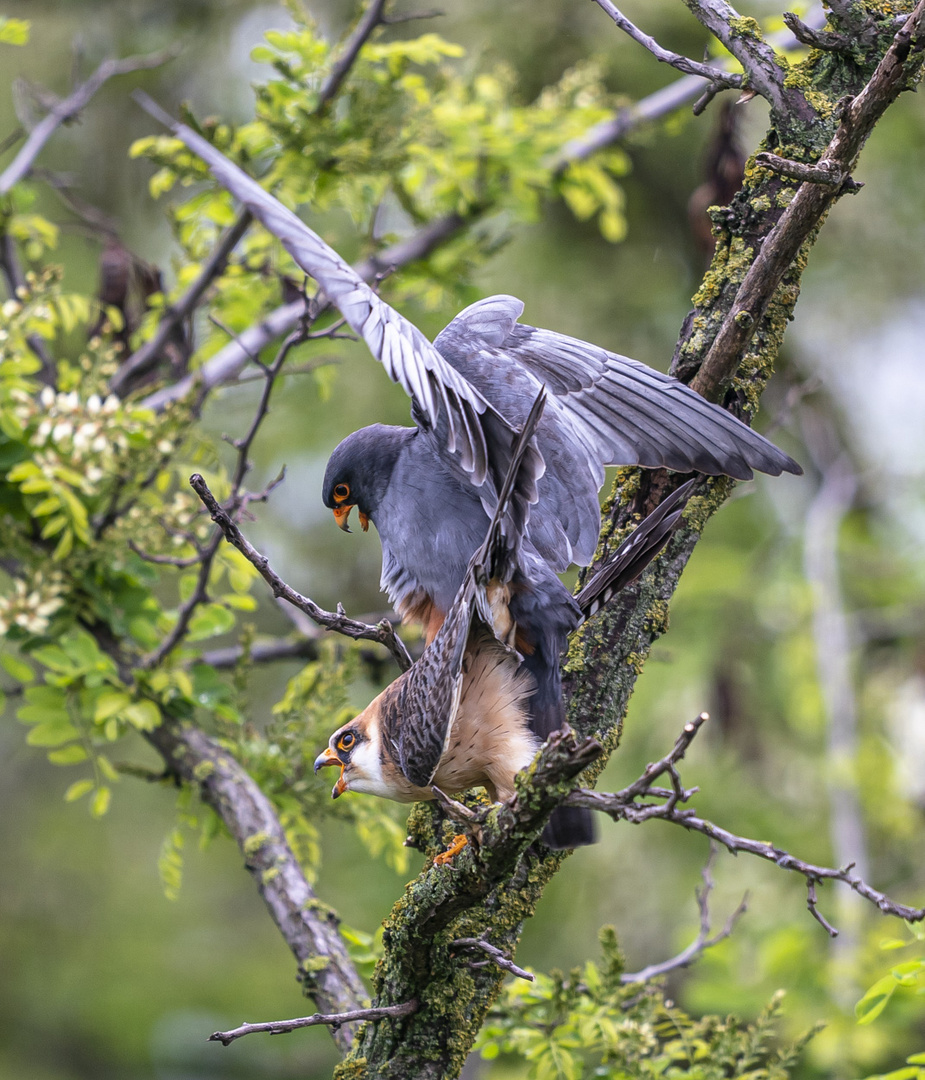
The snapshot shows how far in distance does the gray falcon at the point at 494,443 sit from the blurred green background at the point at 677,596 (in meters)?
2.77

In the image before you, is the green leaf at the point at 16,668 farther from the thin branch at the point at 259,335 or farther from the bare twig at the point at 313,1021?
the bare twig at the point at 313,1021

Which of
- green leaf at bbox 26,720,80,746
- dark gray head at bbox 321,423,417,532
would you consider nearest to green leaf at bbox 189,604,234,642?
green leaf at bbox 26,720,80,746

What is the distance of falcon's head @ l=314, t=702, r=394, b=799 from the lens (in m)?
1.97

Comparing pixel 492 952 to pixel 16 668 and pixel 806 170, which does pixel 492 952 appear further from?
pixel 16 668

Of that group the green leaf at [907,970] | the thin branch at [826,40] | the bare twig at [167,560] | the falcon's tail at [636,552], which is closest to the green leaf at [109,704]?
the bare twig at [167,560]

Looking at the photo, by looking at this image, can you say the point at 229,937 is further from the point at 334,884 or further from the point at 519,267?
the point at 519,267

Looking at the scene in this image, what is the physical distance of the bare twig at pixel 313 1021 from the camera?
5.24 ft

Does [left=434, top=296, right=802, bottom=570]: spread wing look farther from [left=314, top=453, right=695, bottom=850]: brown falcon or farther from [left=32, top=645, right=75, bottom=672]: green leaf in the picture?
[left=32, top=645, right=75, bottom=672]: green leaf

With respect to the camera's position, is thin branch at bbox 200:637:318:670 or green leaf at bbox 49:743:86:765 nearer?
green leaf at bbox 49:743:86:765

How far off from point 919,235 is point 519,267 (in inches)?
92.3

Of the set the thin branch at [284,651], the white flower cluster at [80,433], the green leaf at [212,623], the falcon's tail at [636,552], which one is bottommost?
the falcon's tail at [636,552]

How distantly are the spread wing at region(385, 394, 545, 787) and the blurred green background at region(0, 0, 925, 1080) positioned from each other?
332cm

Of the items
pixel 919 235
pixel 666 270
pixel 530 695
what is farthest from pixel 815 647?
pixel 530 695

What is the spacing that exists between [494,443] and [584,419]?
17.5 inches
